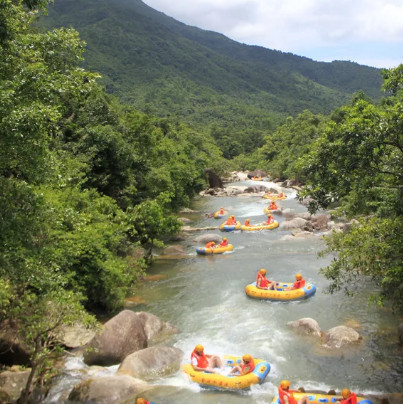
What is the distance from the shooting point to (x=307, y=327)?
1341cm

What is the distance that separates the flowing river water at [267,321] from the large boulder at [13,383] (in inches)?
90.3

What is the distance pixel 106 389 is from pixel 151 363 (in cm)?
161

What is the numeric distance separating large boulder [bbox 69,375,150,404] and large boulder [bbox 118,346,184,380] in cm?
53

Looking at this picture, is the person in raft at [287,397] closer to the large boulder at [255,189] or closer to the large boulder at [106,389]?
the large boulder at [106,389]

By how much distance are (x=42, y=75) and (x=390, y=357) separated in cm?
1126

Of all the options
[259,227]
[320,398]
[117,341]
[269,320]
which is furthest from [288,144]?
[320,398]

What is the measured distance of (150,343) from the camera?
13.1m

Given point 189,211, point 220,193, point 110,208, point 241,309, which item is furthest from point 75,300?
point 220,193

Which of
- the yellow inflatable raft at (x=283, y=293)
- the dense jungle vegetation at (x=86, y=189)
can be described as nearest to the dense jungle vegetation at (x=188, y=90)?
the dense jungle vegetation at (x=86, y=189)

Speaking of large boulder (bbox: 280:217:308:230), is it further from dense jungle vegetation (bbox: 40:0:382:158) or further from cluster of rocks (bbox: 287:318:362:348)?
dense jungle vegetation (bbox: 40:0:382:158)

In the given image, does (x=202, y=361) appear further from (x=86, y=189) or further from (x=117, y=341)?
(x=86, y=189)

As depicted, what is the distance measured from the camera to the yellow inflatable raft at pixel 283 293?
1628 cm

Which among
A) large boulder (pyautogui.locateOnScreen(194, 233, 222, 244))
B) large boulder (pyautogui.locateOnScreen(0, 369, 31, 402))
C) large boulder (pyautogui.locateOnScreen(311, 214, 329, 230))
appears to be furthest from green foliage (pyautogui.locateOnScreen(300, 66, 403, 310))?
large boulder (pyautogui.locateOnScreen(311, 214, 329, 230))

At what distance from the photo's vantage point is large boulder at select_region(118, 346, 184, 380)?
36.3ft
